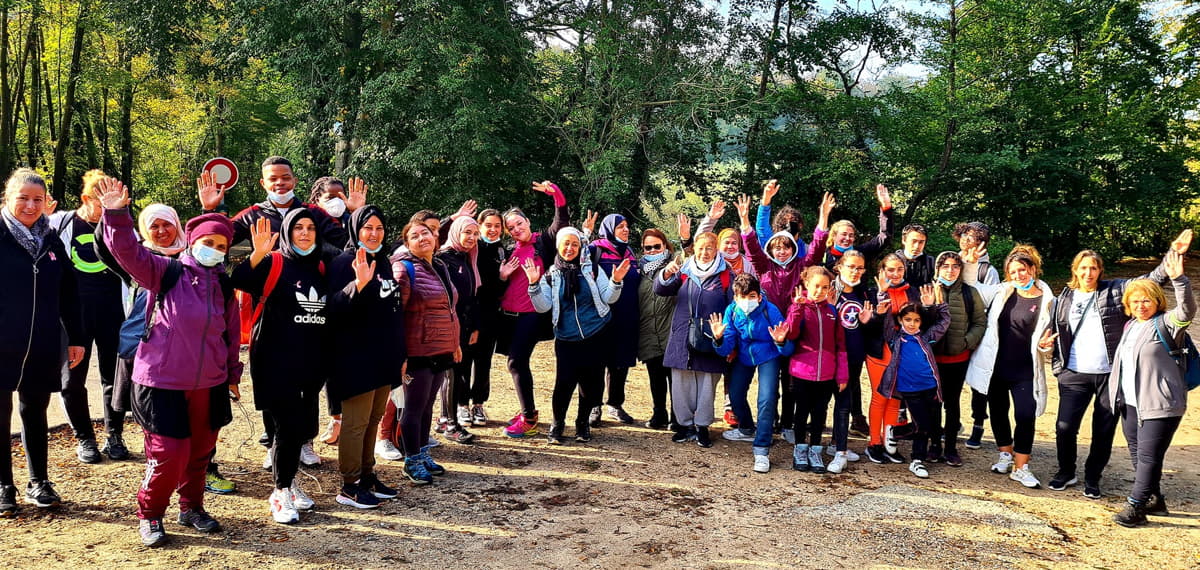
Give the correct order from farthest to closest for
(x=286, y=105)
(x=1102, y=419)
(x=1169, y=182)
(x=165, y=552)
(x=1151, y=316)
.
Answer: (x=286, y=105), (x=1169, y=182), (x=1102, y=419), (x=1151, y=316), (x=165, y=552)

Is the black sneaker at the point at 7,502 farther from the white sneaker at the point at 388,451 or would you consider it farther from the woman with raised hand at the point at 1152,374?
the woman with raised hand at the point at 1152,374

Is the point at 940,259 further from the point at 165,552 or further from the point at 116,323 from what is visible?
the point at 116,323

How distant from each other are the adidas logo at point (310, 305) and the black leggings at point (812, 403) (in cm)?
337

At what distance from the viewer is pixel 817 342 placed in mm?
5543

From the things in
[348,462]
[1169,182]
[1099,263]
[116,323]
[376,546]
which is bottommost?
[376,546]

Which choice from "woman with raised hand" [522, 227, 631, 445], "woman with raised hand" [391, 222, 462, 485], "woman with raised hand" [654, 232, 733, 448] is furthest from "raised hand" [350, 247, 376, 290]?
"woman with raised hand" [654, 232, 733, 448]

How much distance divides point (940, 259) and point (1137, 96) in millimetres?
17737

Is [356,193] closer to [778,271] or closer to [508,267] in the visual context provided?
[508,267]

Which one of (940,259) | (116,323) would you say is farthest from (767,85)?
(116,323)

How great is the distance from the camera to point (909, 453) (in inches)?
246

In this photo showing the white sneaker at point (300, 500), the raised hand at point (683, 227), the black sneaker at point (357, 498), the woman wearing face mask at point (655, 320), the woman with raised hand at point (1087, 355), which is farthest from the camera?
the raised hand at point (683, 227)

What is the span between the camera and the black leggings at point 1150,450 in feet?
15.6

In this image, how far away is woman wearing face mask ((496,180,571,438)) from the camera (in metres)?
6.18

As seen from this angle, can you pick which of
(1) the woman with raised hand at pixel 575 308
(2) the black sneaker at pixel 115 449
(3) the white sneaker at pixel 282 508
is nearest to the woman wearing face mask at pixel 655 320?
(1) the woman with raised hand at pixel 575 308
